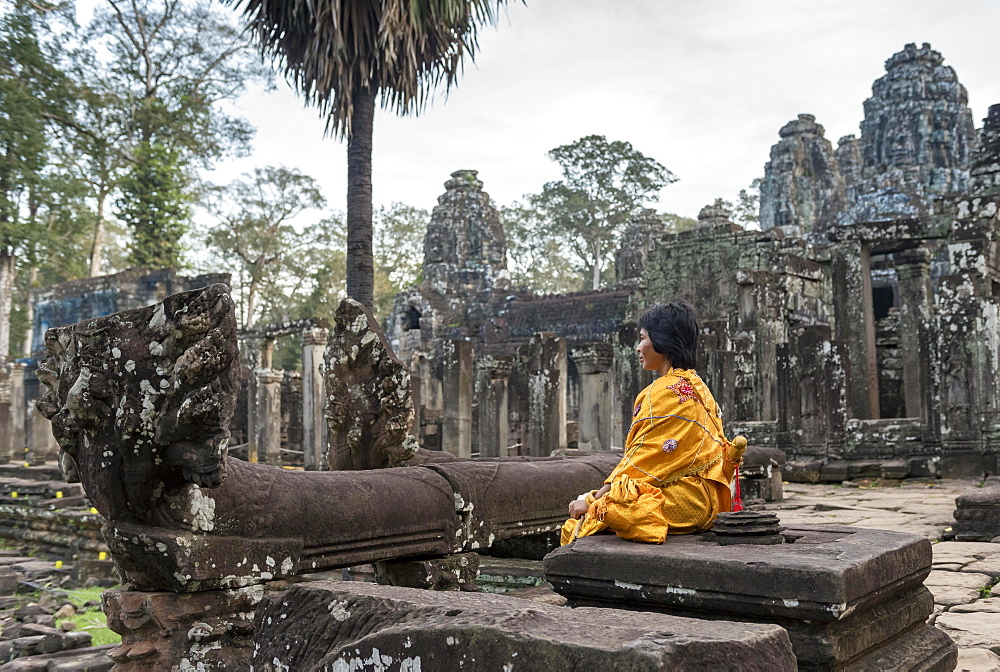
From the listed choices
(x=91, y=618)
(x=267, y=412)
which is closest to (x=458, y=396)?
(x=267, y=412)

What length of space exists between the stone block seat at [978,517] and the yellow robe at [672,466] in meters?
3.89

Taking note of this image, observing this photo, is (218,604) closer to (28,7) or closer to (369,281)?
(369,281)

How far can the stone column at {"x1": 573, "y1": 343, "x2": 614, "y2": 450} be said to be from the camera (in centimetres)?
1253

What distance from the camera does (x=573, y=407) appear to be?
2584 cm

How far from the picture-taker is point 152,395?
9.61ft

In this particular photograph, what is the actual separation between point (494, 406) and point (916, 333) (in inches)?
263

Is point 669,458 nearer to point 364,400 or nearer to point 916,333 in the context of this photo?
point 364,400

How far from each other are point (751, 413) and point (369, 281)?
777 cm

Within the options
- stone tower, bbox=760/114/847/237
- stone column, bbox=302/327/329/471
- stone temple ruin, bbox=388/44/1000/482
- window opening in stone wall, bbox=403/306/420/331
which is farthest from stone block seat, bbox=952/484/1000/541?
stone tower, bbox=760/114/847/237

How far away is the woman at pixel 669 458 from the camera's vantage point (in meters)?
3.19

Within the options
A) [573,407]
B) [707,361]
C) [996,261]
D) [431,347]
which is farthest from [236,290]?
[996,261]

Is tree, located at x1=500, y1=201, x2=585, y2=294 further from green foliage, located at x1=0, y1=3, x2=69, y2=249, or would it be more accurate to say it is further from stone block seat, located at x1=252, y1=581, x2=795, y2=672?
stone block seat, located at x1=252, y1=581, x2=795, y2=672

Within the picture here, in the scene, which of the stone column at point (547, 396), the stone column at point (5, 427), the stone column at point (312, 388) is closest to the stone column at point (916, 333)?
the stone column at point (547, 396)

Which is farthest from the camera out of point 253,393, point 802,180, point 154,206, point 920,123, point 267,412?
point 802,180
